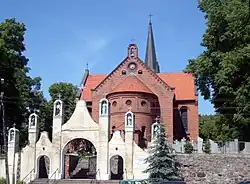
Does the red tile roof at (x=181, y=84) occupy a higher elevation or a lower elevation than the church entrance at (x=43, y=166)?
higher

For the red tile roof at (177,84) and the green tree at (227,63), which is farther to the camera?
the red tile roof at (177,84)

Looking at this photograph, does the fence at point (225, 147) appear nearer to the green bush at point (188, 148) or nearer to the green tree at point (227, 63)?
the green bush at point (188, 148)

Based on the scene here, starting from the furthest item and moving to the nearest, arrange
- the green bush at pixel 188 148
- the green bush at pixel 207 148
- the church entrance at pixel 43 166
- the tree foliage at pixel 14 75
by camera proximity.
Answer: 1. the tree foliage at pixel 14 75
2. the church entrance at pixel 43 166
3. the green bush at pixel 207 148
4. the green bush at pixel 188 148

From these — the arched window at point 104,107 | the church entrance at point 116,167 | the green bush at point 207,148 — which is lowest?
the church entrance at point 116,167

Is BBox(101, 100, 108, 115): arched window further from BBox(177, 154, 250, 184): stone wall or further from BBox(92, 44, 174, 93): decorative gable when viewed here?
BBox(92, 44, 174, 93): decorative gable

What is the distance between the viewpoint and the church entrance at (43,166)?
36.8m

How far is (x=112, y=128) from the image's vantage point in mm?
45031

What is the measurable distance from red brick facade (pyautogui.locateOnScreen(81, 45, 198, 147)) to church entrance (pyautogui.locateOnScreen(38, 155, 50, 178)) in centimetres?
925

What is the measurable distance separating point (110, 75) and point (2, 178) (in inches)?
766

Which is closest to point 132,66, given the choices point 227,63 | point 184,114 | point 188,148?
point 184,114

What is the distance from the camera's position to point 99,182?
33.2 m

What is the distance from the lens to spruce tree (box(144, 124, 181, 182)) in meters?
30.8

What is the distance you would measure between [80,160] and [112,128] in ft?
18.2

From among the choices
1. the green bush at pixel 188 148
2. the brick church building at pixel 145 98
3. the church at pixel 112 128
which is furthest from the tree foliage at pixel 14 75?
the green bush at pixel 188 148
